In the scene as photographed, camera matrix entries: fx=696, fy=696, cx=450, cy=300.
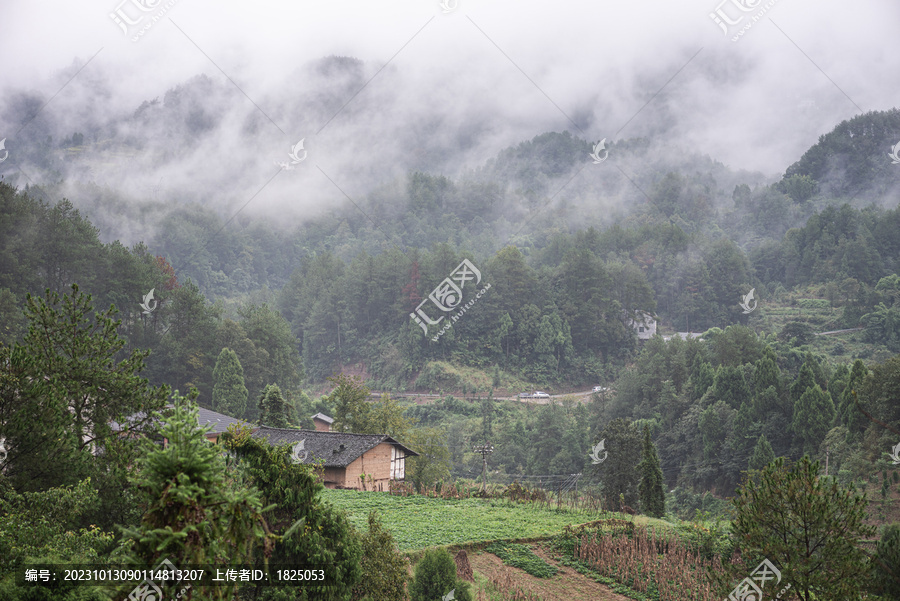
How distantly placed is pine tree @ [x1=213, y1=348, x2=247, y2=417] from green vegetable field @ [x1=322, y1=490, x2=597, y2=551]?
58.3 feet

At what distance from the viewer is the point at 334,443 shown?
2594 centimetres

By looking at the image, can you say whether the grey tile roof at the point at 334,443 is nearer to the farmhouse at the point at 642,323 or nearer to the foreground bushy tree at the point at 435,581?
the foreground bushy tree at the point at 435,581

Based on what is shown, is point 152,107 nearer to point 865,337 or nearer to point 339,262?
point 339,262

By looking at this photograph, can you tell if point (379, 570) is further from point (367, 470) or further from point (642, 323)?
point (642, 323)

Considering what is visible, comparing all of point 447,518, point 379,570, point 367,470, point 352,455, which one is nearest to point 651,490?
point 447,518

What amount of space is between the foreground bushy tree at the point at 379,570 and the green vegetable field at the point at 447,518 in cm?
562

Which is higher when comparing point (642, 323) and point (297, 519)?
point (642, 323)

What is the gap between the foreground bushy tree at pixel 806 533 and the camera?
28.6 feet

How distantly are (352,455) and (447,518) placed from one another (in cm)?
599

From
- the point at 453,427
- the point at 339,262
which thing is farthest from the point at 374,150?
the point at 453,427

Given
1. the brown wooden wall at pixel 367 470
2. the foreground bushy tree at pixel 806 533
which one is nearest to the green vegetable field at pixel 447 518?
the brown wooden wall at pixel 367 470

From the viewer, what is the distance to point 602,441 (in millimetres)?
29234

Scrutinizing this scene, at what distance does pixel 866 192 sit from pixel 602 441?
73.2 meters

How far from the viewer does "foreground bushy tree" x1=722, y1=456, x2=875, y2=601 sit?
8.71 metres
